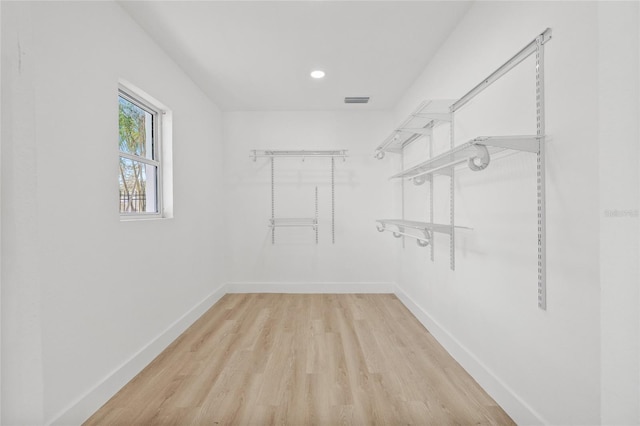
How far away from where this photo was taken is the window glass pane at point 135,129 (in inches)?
79.8

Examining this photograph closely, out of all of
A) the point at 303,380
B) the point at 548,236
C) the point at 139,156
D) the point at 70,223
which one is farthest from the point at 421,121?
the point at 70,223

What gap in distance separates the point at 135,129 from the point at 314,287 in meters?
2.46

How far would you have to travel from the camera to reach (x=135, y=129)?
2180mm

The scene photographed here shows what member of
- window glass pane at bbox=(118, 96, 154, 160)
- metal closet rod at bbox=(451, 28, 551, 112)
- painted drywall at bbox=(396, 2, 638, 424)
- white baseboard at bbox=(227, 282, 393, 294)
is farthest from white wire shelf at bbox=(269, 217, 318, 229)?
metal closet rod at bbox=(451, 28, 551, 112)

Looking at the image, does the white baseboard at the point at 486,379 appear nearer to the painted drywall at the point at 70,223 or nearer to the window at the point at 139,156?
the painted drywall at the point at 70,223

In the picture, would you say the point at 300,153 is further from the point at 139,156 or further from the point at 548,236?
the point at 548,236

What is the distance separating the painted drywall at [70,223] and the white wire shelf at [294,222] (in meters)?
1.33

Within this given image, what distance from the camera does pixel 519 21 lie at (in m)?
1.38

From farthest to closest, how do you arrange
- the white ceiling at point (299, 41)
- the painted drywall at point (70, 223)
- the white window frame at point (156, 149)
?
the white window frame at point (156, 149)
the white ceiling at point (299, 41)
the painted drywall at point (70, 223)

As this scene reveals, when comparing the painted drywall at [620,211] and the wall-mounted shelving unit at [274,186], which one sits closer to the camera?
the painted drywall at [620,211]

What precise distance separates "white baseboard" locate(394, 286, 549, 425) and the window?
234 cm

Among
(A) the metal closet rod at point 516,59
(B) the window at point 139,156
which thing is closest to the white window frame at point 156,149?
(B) the window at point 139,156

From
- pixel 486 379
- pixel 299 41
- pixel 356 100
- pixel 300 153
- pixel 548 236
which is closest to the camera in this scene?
pixel 548 236

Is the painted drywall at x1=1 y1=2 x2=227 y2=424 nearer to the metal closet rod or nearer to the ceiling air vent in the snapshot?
the metal closet rod
